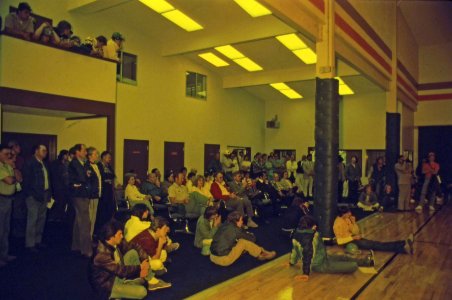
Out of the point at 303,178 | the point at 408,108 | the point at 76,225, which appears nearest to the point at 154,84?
the point at 303,178

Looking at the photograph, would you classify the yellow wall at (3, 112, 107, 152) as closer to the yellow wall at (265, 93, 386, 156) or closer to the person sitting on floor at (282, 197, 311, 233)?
the person sitting on floor at (282, 197, 311, 233)

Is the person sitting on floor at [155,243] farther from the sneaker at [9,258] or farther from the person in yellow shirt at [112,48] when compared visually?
the person in yellow shirt at [112,48]

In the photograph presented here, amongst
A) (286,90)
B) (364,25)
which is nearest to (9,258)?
(364,25)

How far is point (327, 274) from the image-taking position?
537 cm

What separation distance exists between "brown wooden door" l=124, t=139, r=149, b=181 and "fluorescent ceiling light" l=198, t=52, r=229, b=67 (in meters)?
3.94

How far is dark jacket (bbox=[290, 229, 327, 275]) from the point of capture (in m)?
5.12

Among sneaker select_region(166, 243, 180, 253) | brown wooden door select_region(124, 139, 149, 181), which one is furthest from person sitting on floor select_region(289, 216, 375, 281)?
brown wooden door select_region(124, 139, 149, 181)

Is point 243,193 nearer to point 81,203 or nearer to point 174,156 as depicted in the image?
point 174,156

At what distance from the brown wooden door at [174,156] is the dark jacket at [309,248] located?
8341 millimetres

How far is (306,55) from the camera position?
13211 millimetres

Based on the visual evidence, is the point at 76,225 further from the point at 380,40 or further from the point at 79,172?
the point at 380,40

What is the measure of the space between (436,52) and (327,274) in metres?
15.1

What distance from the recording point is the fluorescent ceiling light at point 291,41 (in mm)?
11837

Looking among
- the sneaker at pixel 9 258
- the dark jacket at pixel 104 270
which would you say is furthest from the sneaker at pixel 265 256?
the sneaker at pixel 9 258
